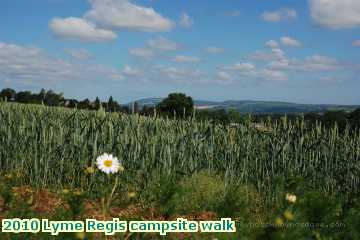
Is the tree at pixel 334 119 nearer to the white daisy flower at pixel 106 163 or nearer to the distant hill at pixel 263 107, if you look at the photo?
the distant hill at pixel 263 107

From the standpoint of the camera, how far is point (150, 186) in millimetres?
7059

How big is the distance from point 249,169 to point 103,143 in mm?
2366

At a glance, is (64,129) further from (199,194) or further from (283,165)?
(283,165)

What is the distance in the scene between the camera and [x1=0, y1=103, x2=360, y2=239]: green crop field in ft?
24.9

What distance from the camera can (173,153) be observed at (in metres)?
7.86

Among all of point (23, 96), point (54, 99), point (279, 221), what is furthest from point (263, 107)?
point (279, 221)

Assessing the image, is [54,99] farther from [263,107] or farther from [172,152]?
[263,107]

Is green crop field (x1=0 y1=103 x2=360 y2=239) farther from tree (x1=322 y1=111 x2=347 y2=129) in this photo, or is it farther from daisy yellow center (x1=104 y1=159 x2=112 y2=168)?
daisy yellow center (x1=104 y1=159 x2=112 y2=168)

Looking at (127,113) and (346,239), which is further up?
(127,113)

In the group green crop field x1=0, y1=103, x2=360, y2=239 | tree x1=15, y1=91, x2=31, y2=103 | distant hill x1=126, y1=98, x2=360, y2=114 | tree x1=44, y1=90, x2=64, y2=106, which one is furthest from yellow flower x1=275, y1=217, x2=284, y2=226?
tree x1=15, y1=91, x2=31, y2=103

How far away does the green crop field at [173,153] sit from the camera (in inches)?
299

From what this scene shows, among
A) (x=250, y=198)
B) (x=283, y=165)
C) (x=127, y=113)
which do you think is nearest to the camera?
(x=250, y=198)

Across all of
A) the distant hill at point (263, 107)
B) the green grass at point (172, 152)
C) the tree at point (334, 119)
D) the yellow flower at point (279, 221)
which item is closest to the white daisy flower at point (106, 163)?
the yellow flower at point (279, 221)


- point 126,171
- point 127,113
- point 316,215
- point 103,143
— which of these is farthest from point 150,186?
point 316,215
